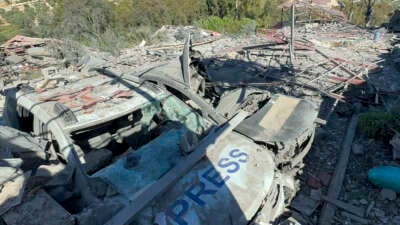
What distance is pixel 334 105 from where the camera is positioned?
5988mm

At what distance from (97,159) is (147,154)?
0.50m

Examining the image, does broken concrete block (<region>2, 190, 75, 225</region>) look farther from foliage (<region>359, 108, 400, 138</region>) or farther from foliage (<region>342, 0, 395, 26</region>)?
foliage (<region>342, 0, 395, 26</region>)

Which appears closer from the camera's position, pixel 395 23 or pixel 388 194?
pixel 388 194

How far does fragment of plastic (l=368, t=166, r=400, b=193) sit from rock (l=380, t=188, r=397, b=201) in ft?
0.14

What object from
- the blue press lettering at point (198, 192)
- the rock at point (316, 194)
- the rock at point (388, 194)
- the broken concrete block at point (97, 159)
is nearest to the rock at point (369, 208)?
the rock at point (388, 194)

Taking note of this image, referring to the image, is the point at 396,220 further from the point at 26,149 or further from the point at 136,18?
the point at 136,18

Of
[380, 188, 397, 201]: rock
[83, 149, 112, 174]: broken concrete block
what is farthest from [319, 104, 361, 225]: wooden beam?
[83, 149, 112, 174]: broken concrete block

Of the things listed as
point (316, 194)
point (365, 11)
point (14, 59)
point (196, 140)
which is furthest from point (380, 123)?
point (365, 11)

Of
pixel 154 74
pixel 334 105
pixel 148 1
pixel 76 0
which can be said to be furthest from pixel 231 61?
pixel 76 0

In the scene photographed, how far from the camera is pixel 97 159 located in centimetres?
285

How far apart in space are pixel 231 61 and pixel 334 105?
4384mm

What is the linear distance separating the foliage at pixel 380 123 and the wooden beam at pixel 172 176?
9.25 ft

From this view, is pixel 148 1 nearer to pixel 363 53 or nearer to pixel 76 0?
pixel 76 0

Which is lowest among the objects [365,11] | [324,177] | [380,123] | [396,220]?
[396,220]
